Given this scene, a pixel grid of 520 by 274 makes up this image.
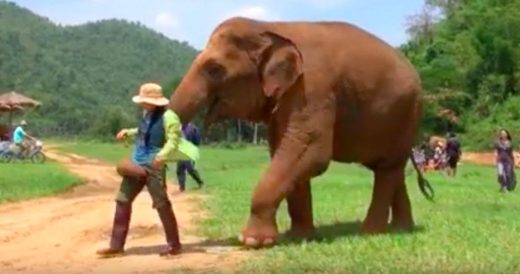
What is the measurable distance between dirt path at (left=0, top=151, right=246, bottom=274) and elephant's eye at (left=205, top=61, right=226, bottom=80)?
1.74 metres

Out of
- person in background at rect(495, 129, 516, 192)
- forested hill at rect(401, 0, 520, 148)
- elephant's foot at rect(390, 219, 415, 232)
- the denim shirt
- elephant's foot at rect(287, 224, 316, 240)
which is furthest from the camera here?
forested hill at rect(401, 0, 520, 148)

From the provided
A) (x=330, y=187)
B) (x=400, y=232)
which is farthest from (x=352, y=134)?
(x=330, y=187)

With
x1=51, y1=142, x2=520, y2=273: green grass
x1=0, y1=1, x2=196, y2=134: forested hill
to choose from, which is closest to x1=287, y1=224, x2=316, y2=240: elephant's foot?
x1=51, y1=142, x2=520, y2=273: green grass

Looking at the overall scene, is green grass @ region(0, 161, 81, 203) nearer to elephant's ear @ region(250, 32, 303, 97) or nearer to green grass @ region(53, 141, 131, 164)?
elephant's ear @ region(250, 32, 303, 97)

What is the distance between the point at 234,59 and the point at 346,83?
3.91ft

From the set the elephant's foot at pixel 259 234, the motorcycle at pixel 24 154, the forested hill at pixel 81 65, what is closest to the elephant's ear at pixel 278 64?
the elephant's foot at pixel 259 234

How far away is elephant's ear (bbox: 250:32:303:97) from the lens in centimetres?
1011

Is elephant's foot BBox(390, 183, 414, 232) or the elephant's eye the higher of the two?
the elephant's eye

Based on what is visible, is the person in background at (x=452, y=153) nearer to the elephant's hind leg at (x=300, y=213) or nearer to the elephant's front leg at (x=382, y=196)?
the elephant's front leg at (x=382, y=196)

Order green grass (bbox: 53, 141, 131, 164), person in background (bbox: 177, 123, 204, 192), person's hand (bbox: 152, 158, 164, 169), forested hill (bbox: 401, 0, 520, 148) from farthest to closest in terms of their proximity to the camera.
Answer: forested hill (bbox: 401, 0, 520, 148) → green grass (bbox: 53, 141, 131, 164) → person in background (bbox: 177, 123, 204, 192) → person's hand (bbox: 152, 158, 164, 169)

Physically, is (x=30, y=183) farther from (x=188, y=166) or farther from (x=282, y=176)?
(x=282, y=176)

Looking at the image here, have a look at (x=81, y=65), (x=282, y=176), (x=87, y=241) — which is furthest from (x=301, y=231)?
(x=81, y=65)

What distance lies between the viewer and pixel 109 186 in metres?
26.5

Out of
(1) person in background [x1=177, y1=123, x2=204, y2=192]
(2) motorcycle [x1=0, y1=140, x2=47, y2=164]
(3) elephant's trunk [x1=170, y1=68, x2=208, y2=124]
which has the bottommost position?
(2) motorcycle [x1=0, y1=140, x2=47, y2=164]
